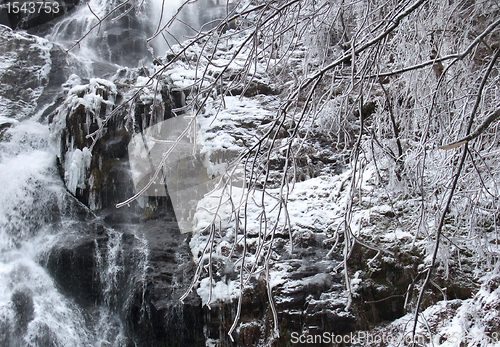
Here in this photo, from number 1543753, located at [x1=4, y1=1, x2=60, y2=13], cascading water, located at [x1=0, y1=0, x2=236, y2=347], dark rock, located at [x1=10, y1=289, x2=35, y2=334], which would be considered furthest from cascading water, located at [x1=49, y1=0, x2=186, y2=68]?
dark rock, located at [x1=10, y1=289, x2=35, y2=334]

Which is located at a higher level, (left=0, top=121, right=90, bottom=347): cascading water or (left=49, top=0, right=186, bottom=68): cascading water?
Answer: (left=49, top=0, right=186, bottom=68): cascading water

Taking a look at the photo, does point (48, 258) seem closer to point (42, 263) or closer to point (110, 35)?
point (42, 263)

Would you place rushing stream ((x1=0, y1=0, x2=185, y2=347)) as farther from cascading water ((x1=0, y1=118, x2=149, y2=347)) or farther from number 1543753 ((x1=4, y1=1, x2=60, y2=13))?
number 1543753 ((x1=4, y1=1, x2=60, y2=13))

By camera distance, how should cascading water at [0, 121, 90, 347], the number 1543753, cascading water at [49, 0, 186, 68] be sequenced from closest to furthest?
1. cascading water at [0, 121, 90, 347]
2. cascading water at [49, 0, 186, 68]
3. the number 1543753

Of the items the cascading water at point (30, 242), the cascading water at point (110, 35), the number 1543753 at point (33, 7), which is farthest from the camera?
the number 1543753 at point (33, 7)

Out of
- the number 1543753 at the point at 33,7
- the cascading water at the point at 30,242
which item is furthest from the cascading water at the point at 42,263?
the number 1543753 at the point at 33,7

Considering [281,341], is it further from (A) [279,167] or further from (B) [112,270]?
(A) [279,167]

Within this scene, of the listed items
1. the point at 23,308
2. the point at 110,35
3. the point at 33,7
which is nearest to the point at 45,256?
the point at 23,308

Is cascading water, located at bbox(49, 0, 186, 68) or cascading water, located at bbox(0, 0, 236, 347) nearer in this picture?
cascading water, located at bbox(0, 0, 236, 347)

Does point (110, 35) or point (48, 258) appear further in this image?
point (110, 35)

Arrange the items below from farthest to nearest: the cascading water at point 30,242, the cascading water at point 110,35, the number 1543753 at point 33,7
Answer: the number 1543753 at point 33,7, the cascading water at point 110,35, the cascading water at point 30,242

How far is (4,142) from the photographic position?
28.8 ft

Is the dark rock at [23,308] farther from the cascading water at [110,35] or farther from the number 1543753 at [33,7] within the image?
the number 1543753 at [33,7]

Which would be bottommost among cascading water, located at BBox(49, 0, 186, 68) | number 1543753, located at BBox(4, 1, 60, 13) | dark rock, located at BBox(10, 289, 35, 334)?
dark rock, located at BBox(10, 289, 35, 334)
